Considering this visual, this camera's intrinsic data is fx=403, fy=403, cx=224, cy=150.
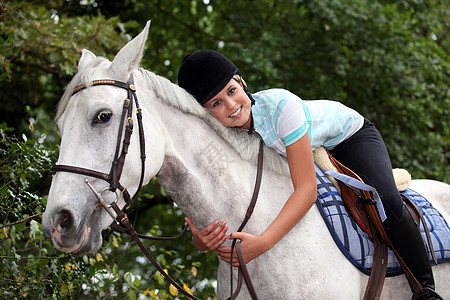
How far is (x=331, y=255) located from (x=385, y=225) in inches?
15.1

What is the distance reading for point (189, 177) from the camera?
2061mm

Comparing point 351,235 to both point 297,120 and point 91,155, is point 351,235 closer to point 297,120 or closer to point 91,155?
point 297,120

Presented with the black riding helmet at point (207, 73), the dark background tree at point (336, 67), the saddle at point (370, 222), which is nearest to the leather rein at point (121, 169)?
the black riding helmet at point (207, 73)

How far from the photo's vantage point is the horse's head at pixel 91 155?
5.60 ft

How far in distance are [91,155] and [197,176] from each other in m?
0.54

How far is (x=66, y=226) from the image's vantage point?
5.61 ft

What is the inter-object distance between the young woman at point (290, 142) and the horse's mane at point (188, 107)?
47mm

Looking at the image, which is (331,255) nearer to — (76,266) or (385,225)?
(385,225)

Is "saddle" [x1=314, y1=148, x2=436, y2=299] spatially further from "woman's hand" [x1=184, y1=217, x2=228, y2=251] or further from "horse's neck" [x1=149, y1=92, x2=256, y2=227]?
"woman's hand" [x1=184, y1=217, x2=228, y2=251]

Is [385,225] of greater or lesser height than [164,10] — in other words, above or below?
above

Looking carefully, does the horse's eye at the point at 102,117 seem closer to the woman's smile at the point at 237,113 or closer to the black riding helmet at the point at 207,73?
the black riding helmet at the point at 207,73

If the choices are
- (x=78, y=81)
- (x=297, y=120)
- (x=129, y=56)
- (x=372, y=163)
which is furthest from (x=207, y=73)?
(x=372, y=163)

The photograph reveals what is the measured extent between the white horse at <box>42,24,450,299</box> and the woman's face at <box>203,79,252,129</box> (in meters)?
0.06

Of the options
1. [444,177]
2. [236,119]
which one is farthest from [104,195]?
[444,177]
